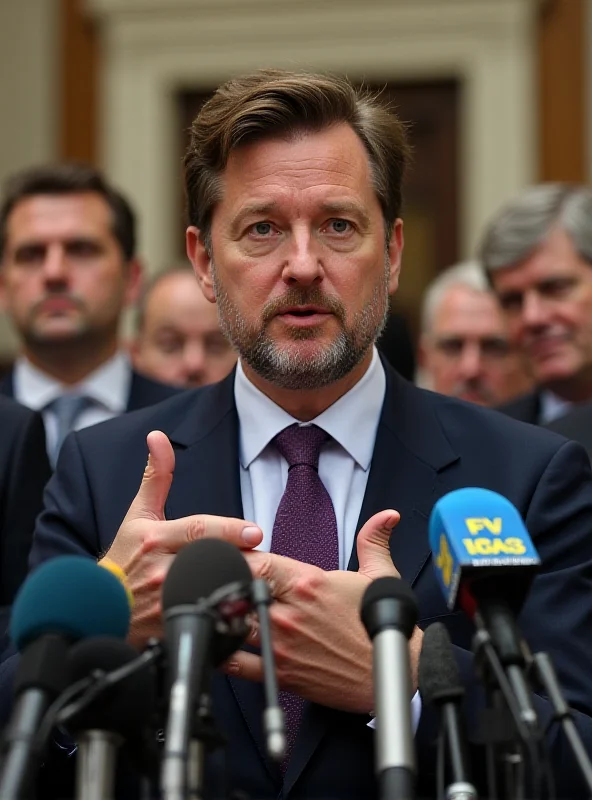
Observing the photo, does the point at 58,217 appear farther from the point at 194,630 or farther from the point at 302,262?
the point at 194,630

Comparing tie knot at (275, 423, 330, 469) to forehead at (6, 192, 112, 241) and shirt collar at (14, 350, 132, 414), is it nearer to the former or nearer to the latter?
shirt collar at (14, 350, 132, 414)

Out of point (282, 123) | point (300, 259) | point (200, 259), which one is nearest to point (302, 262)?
point (300, 259)

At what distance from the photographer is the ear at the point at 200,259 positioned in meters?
3.41

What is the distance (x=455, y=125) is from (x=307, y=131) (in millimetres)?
6166

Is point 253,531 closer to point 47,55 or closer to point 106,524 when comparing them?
point 106,524

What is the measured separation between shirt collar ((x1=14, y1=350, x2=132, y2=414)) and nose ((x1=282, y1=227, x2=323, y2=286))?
2148 millimetres

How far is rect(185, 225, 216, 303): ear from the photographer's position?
3.41 metres

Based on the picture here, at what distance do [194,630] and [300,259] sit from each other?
47.4 inches

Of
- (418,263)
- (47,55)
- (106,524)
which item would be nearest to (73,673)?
(106,524)

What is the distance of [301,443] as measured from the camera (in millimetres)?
3137

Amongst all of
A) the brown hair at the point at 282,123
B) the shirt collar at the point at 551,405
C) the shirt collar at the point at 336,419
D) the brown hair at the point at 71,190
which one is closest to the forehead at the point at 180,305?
the brown hair at the point at 71,190

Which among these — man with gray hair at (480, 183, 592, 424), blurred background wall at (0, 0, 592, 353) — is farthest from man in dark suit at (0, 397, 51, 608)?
blurred background wall at (0, 0, 592, 353)

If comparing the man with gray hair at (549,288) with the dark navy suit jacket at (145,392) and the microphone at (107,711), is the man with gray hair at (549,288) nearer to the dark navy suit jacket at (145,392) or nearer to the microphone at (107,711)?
the dark navy suit jacket at (145,392)

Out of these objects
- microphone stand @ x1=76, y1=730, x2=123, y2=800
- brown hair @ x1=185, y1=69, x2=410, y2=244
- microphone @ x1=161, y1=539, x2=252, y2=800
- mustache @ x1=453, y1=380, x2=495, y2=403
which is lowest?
microphone stand @ x1=76, y1=730, x2=123, y2=800
